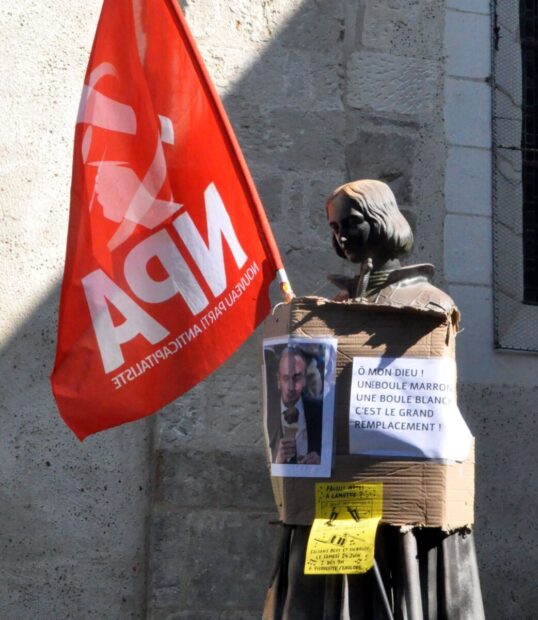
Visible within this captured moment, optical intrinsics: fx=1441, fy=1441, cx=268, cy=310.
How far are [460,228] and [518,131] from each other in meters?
0.54

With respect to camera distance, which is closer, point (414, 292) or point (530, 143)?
point (414, 292)

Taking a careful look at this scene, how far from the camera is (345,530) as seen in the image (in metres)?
3.47

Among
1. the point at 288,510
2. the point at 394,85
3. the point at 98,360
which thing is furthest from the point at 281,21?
the point at 288,510

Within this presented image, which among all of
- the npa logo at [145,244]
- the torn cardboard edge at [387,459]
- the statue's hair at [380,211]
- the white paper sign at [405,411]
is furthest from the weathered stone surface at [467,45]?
the white paper sign at [405,411]

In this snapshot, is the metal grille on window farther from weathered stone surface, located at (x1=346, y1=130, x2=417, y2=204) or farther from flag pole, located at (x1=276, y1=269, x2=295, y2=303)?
flag pole, located at (x1=276, y1=269, x2=295, y2=303)

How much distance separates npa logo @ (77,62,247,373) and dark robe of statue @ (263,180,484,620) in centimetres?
38

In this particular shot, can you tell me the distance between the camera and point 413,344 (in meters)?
3.55

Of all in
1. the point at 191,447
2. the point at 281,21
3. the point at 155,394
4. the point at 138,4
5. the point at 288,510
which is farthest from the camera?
the point at 281,21

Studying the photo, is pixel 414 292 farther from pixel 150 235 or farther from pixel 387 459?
pixel 150 235

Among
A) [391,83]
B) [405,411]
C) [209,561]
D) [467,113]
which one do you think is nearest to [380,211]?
[405,411]

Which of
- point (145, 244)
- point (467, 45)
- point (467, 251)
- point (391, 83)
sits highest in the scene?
point (467, 45)

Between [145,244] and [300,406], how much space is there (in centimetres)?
74

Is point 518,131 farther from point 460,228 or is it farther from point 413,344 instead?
point 413,344

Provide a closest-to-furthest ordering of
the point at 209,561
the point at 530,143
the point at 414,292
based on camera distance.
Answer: the point at 414,292
the point at 209,561
the point at 530,143
